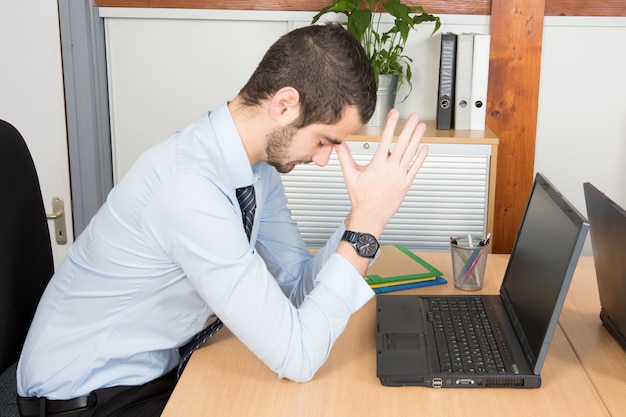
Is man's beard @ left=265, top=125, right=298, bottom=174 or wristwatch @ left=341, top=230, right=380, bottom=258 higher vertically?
man's beard @ left=265, top=125, right=298, bottom=174

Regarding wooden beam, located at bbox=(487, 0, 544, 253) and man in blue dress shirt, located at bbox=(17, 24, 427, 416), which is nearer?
man in blue dress shirt, located at bbox=(17, 24, 427, 416)

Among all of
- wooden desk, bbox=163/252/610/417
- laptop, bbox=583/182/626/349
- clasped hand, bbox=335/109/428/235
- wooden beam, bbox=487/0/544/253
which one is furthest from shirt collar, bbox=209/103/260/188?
wooden beam, bbox=487/0/544/253

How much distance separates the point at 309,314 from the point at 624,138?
200 cm

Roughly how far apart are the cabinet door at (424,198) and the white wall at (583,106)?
0.49 meters

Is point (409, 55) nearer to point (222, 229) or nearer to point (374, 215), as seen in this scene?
point (374, 215)

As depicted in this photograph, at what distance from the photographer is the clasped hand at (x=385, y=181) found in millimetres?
1478

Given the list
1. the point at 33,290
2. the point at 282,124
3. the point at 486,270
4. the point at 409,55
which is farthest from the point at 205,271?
the point at 409,55

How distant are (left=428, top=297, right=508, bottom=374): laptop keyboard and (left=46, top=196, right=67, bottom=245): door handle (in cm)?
189

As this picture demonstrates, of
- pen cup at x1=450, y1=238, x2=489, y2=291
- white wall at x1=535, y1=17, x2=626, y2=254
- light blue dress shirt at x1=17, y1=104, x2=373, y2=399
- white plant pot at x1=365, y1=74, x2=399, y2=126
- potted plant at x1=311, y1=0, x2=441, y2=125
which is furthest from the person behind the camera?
white wall at x1=535, y1=17, x2=626, y2=254

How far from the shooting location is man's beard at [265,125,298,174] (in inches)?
59.2

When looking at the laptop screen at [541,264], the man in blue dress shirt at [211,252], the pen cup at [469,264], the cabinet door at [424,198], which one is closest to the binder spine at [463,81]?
the cabinet door at [424,198]

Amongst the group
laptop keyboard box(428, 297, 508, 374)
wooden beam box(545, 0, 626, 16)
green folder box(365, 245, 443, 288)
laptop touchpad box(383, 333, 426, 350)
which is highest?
wooden beam box(545, 0, 626, 16)

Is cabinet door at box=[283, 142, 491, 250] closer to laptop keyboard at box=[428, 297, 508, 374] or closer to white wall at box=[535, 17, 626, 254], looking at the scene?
white wall at box=[535, 17, 626, 254]

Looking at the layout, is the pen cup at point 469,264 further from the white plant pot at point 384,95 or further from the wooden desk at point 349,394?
the white plant pot at point 384,95
